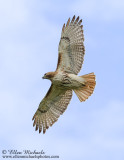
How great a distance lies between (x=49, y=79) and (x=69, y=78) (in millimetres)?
681

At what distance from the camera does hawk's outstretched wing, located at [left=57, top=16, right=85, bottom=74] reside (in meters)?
12.1

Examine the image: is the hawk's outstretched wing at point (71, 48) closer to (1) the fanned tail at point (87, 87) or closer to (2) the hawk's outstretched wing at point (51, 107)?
(1) the fanned tail at point (87, 87)

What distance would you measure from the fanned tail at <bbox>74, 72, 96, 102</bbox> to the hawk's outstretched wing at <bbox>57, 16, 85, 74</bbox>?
49 centimetres

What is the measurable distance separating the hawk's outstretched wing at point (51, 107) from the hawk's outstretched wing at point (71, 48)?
113 centimetres

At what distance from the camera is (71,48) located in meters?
12.1

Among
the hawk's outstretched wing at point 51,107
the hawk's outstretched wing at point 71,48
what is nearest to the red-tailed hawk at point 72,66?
the hawk's outstretched wing at point 71,48

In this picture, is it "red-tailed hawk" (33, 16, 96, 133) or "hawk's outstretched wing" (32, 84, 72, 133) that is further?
"hawk's outstretched wing" (32, 84, 72, 133)

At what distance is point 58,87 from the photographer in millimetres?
12484

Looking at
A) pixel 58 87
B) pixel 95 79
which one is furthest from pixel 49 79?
pixel 95 79

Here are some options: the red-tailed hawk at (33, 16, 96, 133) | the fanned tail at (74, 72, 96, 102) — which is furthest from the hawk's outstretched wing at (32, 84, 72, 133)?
the fanned tail at (74, 72, 96, 102)

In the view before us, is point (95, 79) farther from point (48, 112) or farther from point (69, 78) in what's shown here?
point (48, 112)

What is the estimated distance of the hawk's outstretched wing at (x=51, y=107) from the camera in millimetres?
13078

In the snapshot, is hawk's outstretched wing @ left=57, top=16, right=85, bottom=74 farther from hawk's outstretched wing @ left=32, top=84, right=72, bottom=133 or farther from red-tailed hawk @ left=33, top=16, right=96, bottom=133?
hawk's outstretched wing @ left=32, top=84, right=72, bottom=133

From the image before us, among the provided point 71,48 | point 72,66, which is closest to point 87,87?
point 72,66
